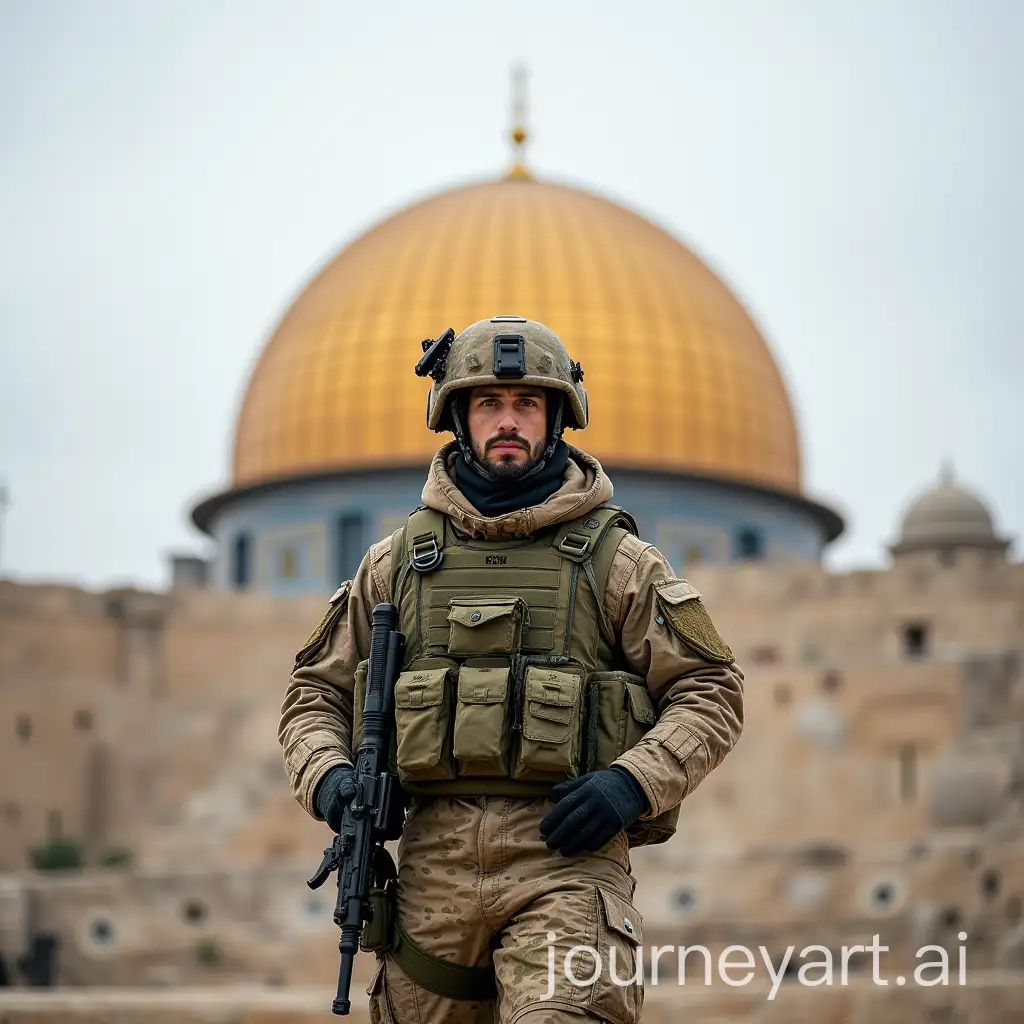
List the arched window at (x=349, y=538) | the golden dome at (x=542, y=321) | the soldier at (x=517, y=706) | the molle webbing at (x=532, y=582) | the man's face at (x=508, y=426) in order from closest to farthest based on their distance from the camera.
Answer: the soldier at (x=517, y=706) < the molle webbing at (x=532, y=582) < the man's face at (x=508, y=426) < the golden dome at (x=542, y=321) < the arched window at (x=349, y=538)

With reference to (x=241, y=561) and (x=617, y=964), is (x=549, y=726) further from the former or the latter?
(x=241, y=561)

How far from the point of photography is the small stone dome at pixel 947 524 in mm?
41312

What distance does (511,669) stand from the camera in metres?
6.47

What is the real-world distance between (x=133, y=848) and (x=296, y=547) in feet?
26.6

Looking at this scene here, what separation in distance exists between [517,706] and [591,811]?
1.26ft

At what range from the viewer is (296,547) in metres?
43.3

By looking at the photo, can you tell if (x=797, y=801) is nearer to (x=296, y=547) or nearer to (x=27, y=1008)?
(x=296, y=547)

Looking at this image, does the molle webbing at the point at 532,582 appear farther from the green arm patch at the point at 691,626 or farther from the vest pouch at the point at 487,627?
the green arm patch at the point at 691,626

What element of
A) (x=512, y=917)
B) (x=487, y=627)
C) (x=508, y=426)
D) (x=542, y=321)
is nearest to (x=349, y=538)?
(x=542, y=321)

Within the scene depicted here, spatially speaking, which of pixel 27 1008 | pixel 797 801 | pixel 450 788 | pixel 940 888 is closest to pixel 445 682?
pixel 450 788

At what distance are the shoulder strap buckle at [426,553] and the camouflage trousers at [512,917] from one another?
0.65 meters

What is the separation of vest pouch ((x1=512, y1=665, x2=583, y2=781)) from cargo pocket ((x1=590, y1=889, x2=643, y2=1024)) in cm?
35

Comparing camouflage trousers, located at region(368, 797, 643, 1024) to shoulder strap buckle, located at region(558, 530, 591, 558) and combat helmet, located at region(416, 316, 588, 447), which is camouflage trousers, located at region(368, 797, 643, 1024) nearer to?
shoulder strap buckle, located at region(558, 530, 591, 558)

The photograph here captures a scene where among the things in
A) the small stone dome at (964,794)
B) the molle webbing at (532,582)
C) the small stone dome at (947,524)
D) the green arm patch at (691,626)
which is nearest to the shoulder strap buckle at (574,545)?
the molle webbing at (532,582)
